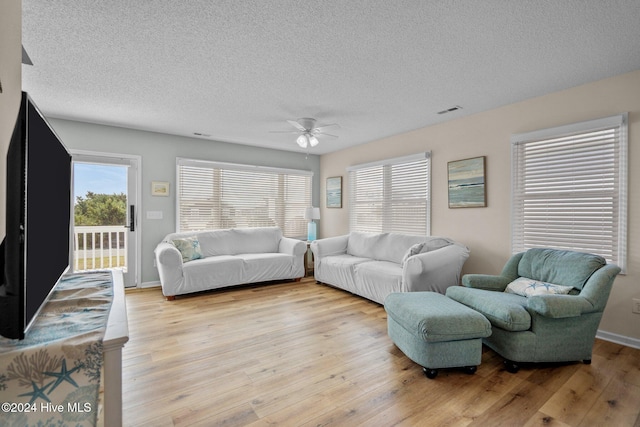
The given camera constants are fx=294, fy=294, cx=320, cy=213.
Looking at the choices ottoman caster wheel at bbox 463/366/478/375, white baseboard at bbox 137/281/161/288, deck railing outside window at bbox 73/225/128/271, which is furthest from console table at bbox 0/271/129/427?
deck railing outside window at bbox 73/225/128/271

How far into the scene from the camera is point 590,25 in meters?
1.99

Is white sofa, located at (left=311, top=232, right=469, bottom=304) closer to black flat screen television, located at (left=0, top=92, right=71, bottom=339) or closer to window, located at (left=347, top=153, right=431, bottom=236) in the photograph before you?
window, located at (left=347, top=153, right=431, bottom=236)

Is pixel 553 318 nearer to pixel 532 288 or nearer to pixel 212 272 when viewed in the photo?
pixel 532 288

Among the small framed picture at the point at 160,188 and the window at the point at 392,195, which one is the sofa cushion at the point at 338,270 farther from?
the small framed picture at the point at 160,188

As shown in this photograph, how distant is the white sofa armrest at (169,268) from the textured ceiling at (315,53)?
1822 millimetres

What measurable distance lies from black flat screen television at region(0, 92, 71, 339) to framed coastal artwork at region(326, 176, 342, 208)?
4.87m

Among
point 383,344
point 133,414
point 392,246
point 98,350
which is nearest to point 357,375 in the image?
point 383,344

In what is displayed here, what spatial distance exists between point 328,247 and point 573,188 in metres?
3.28

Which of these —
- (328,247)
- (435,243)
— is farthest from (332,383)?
(328,247)

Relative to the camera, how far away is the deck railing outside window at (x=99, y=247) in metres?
4.40

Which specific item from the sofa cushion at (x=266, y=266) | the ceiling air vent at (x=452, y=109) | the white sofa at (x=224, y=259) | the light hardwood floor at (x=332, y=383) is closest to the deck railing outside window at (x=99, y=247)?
the white sofa at (x=224, y=259)

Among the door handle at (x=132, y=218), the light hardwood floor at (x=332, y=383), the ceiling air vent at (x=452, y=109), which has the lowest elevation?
the light hardwood floor at (x=332, y=383)

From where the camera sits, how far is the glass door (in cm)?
421

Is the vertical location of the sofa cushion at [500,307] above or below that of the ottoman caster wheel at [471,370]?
above
